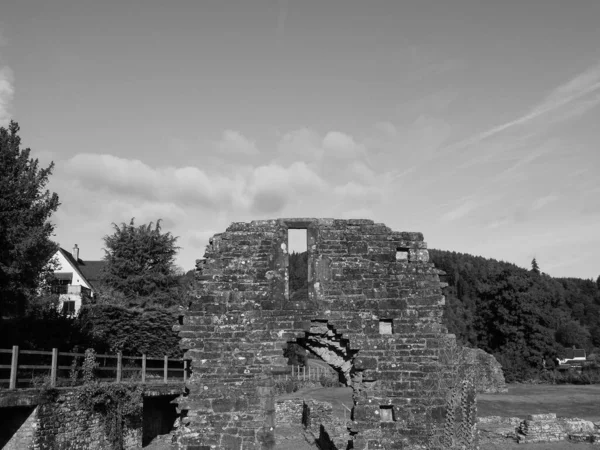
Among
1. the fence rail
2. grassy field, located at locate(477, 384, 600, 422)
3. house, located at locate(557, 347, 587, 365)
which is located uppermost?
the fence rail

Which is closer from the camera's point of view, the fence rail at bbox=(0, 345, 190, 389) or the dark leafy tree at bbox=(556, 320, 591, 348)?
the fence rail at bbox=(0, 345, 190, 389)

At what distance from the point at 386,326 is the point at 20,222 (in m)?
15.9

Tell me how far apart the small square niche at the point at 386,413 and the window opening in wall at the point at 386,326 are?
1.51m

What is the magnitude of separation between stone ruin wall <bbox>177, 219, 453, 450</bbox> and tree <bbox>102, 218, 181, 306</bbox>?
27285 mm

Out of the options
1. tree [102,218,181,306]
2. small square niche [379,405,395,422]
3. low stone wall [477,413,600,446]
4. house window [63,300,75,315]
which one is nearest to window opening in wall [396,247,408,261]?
small square niche [379,405,395,422]

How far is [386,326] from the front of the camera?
10945 millimetres

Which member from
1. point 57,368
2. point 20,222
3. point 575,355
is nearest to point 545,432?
point 57,368

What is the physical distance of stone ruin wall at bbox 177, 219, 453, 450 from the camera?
10422mm

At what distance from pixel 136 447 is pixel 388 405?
1089 cm

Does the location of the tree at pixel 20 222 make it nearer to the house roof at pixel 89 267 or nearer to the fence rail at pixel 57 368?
the fence rail at pixel 57 368

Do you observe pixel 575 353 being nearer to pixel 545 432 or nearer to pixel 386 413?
pixel 545 432

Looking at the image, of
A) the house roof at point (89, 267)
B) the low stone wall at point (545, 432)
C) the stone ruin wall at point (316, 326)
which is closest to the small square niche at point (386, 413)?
the stone ruin wall at point (316, 326)

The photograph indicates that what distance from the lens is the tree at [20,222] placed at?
19641mm

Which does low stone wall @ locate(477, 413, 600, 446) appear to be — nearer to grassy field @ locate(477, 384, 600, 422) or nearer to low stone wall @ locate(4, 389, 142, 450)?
grassy field @ locate(477, 384, 600, 422)
